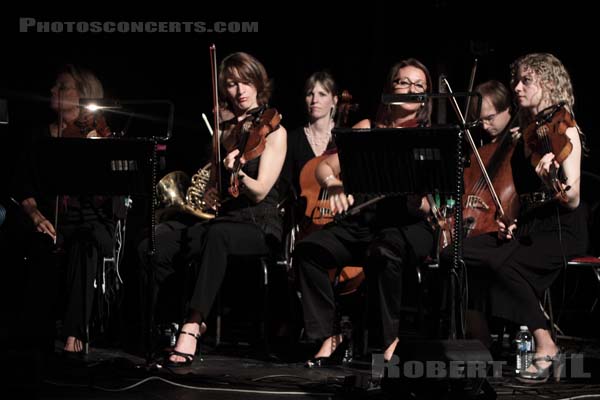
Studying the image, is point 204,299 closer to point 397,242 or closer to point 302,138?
point 397,242

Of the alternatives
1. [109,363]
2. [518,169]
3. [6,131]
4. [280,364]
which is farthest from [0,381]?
[6,131]

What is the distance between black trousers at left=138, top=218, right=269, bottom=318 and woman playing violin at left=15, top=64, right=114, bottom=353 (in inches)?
10.4

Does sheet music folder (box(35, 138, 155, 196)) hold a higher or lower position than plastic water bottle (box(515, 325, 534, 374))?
higher

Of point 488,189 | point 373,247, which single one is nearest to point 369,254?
point 373,247

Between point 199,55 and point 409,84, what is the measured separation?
211 cm

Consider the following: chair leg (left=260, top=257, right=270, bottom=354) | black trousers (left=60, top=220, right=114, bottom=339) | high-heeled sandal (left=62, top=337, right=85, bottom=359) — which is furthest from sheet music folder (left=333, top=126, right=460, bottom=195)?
high-heeled sandal (left=62, top=337, right=85, bottom=359)

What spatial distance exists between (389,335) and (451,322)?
2.46 feet

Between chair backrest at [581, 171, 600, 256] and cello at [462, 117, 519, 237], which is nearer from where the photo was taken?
cello at [462, 117, 519, 237]

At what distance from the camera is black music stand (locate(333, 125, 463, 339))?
129 inches

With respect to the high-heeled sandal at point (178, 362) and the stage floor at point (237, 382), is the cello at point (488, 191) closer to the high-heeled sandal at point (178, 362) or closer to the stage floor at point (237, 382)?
the stage floor at point (237, 382)

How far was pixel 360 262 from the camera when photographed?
419 centimetres

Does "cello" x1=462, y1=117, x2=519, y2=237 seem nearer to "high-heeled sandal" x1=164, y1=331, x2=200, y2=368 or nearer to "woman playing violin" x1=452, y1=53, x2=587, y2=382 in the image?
"woman playing violin" x1=452, y1=53, x2=587, y2=382

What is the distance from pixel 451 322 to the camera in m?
3.21

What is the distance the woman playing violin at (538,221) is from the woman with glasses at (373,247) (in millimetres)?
290
